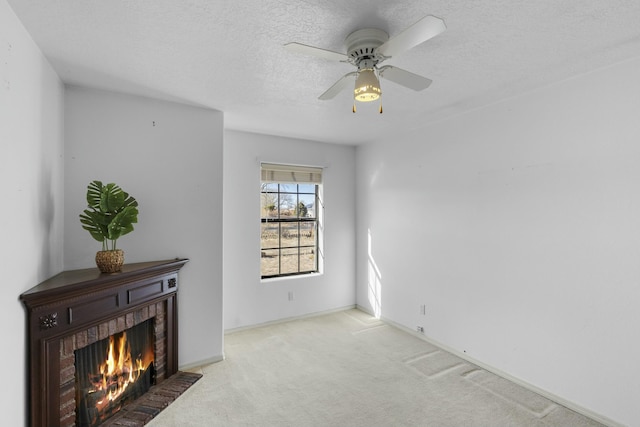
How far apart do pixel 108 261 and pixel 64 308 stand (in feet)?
1.42

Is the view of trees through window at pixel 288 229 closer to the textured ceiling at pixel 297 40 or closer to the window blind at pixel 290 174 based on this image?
the window blind at pixel 290 174

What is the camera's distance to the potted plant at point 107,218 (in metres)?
2.29

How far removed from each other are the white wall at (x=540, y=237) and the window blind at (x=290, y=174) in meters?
1.35

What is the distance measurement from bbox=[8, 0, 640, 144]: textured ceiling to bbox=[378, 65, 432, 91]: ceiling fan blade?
21cm

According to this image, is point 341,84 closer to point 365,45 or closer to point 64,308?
point 365,45

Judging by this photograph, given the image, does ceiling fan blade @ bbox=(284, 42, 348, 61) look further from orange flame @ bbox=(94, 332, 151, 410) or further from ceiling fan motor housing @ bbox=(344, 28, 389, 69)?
orange flame @ bbox=(94, 332, 151, 410)

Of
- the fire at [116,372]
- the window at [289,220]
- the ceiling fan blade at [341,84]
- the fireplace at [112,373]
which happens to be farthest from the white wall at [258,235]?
the ceiling fan blade at [341,84]

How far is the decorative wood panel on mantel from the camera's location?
1820mm

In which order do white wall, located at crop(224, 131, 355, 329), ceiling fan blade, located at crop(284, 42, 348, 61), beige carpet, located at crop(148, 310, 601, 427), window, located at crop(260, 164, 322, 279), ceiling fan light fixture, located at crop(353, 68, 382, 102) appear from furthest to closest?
window, located at crop(260, 164, 322, 279)
white wall, located at crop(224, 131, 355, 329)
beige carpet, located at crop(148, 310, 601, 427)
ceiling fan light fixture, located at crop(353, 68, 382, 102)
ceiling fan blade, located at crop(284, 42, 348, 61)

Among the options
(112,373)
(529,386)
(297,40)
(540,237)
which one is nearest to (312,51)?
(297,40)

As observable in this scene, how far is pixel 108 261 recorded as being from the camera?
7.60 ft

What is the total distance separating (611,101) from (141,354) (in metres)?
4.20

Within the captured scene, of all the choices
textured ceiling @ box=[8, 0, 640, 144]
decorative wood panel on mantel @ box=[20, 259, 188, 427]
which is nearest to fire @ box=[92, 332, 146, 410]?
decorative wood panel on mantel @ box=[20, 259, 188, 427]

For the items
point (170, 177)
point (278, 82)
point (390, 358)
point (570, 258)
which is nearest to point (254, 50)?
point (278, 82)
